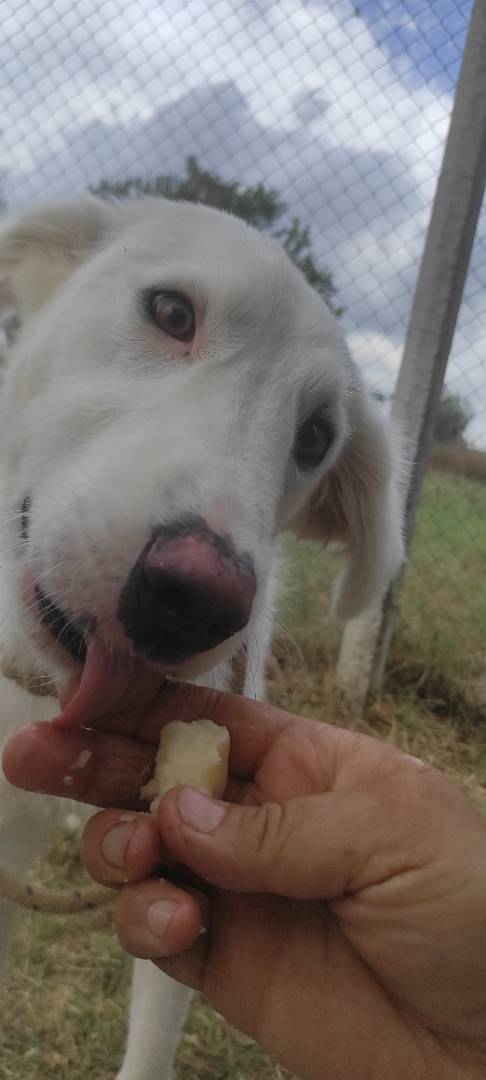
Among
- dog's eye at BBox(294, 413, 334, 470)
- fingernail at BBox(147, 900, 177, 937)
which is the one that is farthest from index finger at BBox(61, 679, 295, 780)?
dog's eye at BBox(294, 413, 334, 470)

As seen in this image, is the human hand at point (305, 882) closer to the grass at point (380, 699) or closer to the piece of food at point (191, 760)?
the piece of food at point (191, 760)

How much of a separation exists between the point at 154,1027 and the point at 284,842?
4.84 ft

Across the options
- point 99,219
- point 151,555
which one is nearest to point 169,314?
point 99,219

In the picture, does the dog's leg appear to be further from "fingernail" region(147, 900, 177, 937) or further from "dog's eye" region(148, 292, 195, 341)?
"dog's eye" region(148, 292, 195, 341)

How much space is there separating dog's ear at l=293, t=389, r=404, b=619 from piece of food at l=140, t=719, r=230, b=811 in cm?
114

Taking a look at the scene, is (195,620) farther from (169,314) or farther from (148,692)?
(169,314)

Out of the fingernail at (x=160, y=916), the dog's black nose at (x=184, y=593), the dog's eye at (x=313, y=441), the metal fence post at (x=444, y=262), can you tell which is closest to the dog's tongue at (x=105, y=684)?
the dog's black nose at (x=184, y=593)

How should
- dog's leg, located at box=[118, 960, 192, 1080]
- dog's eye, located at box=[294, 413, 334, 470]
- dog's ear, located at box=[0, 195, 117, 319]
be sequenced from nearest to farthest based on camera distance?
dog's eye, located at box=[294, 413, 334, 470] → dog's ear, located at box=[0, 195, 117, 319] → dog's leg, located at box=[118, 960, 192, 1080]

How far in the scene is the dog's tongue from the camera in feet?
4.33

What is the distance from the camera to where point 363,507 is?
244cm

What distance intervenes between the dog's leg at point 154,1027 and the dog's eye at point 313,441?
1.48 m

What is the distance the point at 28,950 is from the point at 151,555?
2.23 metres

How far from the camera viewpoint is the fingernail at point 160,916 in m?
1.20

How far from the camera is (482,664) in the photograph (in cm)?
442
